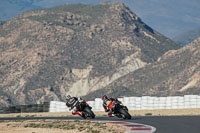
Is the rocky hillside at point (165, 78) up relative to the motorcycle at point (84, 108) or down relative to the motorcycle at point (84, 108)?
up

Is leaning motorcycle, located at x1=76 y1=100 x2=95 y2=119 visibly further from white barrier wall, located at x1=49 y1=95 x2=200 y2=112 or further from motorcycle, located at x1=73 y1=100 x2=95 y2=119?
white barrier wall, located at x1=49 y1=95 x2=200 y2=112

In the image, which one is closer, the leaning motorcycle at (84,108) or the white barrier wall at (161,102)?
the leaning motorcycle at (84,108)

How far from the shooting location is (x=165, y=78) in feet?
514

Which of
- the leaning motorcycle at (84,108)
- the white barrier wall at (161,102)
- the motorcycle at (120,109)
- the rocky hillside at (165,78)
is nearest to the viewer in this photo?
the motorcycle at (120,109)

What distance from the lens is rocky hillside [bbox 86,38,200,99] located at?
148875mm

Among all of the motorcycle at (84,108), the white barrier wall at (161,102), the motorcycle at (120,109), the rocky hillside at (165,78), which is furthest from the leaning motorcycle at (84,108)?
the rocky hillside at (165,78)

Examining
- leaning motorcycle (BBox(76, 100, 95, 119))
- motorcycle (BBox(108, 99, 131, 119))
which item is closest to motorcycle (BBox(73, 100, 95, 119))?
leaning motorcycle (BBox(76, 100, 95, 119))

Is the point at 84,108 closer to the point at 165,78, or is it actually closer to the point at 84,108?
the point at 84,108

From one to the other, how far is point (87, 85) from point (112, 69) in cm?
1235

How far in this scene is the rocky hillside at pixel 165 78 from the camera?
14888 centimetres

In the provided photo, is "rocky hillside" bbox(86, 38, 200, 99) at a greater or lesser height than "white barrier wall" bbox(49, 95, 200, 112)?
greater

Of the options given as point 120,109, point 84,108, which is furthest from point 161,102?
point 120,109

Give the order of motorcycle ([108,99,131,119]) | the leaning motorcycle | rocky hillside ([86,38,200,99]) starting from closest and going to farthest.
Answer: motorcycle ([108,99,131,119]) < the leaning motorcycle < rocky hillside ([86,38,200,99])

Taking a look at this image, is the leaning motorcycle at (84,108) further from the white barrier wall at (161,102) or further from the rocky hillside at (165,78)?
the rocky hillside at (165,78)
